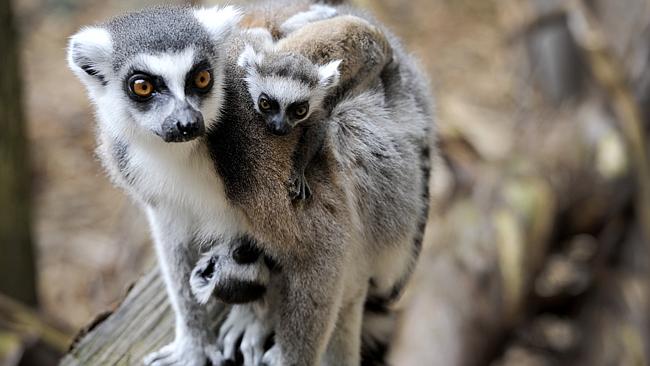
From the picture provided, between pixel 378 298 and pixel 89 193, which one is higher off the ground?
pixel 378 298

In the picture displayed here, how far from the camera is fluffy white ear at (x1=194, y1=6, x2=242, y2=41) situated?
3.39m

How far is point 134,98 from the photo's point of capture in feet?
10.6

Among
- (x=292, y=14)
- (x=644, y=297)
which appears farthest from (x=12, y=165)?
(x=644, y=297)

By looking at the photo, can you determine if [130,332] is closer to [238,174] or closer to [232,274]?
[232,274]

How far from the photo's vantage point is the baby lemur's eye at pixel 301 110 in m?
3.50

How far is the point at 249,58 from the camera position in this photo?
11.5 feet

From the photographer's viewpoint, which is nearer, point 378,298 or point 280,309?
point 280,309

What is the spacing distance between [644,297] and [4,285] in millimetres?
5104

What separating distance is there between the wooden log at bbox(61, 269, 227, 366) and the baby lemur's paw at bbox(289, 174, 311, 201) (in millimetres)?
902

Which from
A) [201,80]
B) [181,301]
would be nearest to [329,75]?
[201,80]

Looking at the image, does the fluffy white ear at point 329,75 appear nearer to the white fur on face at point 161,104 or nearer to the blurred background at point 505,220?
the white fur on face at point 161,104

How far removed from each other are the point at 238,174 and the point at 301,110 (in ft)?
1.49

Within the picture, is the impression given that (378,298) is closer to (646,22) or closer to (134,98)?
(134,98)

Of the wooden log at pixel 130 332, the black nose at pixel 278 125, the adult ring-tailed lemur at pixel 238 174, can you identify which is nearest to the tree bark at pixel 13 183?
the wooden log at pixel 130 332
